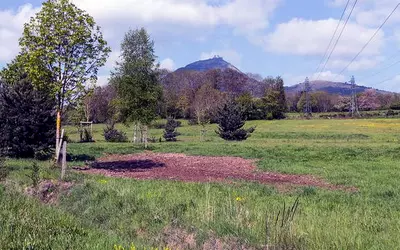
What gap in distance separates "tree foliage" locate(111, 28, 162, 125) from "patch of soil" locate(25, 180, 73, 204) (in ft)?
89.5

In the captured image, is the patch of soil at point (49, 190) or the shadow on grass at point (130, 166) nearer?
the patch of soil at point (49, 190)

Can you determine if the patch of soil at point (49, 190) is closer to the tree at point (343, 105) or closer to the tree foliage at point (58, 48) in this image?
the tree foliage at point (58, 48)

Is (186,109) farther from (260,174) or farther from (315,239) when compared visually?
(315,239)

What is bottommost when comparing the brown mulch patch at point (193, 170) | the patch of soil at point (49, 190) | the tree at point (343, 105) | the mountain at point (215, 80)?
the brown mulch patch at point (193, 170)

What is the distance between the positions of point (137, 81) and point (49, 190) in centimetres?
2837

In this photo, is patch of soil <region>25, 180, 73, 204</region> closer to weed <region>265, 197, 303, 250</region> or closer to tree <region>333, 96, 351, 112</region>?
weed <region>265, 197, 303, 250</region>

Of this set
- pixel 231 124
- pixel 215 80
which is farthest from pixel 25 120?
pixel 215 80

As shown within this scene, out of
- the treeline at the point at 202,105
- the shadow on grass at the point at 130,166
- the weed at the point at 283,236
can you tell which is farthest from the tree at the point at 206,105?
the weed at the point at 283,236

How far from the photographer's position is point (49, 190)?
13.1 m

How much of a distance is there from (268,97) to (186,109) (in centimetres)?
2186

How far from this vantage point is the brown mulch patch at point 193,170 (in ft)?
58.5

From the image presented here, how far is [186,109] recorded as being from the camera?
111 m

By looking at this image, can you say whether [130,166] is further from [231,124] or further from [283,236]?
[231,124]

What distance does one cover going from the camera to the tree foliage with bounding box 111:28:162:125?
4053 cm
